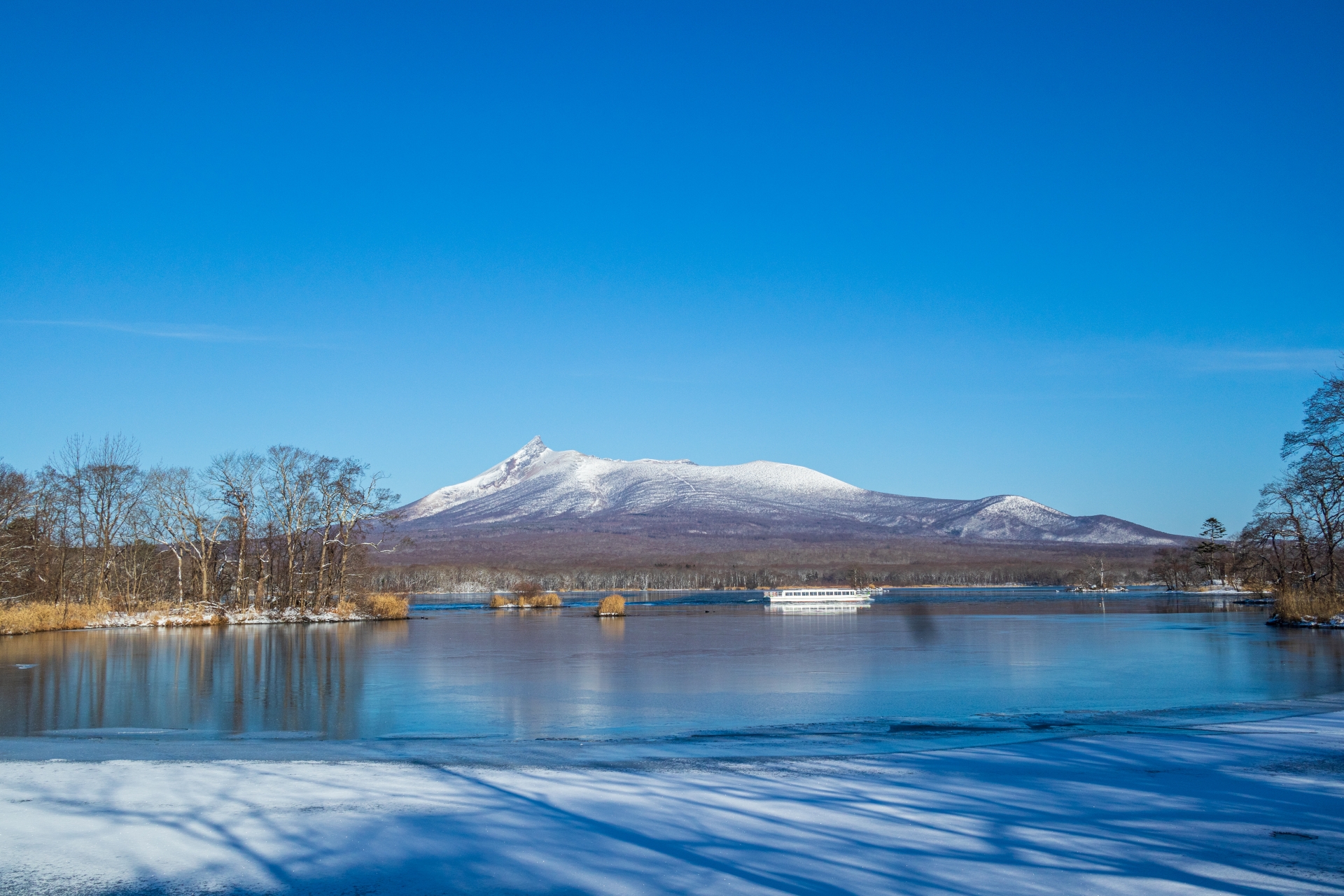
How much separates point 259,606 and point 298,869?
144ft

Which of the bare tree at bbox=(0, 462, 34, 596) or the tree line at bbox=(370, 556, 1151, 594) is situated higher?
the bare tree at bbox=(0, 462, 34, 596)

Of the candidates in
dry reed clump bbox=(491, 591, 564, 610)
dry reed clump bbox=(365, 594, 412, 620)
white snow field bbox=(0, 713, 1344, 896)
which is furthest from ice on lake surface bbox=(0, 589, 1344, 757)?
dry reed clump bbox=(491, 591, 564, 610)

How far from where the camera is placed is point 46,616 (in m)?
34.7

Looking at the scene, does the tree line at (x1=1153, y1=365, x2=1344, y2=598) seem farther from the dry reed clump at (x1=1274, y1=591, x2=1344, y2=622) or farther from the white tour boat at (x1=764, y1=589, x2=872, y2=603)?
the white tour boat at (x1=764, y1=589, x2=872, y2=603)

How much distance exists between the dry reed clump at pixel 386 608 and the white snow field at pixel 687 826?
3913 centimetres

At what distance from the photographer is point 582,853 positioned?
590 centimetres

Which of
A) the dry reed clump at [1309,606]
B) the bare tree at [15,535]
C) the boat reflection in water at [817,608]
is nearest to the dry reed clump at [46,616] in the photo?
the bare tree at [15,535]

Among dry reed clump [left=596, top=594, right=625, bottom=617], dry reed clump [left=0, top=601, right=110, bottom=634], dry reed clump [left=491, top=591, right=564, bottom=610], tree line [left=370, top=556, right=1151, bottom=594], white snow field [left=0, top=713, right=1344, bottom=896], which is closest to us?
white snow field [left=0, top=713, right=1344, bottom=896]

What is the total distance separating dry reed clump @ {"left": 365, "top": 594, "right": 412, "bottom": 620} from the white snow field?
3913 centimetres

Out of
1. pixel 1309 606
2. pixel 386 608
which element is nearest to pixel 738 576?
pixel 386 608

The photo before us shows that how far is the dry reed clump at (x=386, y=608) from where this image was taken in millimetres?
47219

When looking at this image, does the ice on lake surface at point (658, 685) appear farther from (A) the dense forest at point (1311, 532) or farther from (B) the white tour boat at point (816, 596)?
(B) the white tour boat at point (816, 596)

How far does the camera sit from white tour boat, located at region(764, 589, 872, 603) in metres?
73.6

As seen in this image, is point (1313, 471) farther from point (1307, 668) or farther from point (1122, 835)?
point (1122, 835)
